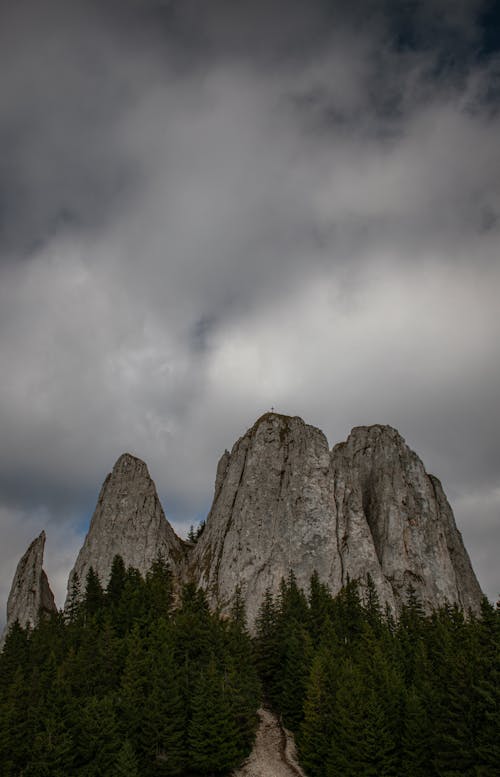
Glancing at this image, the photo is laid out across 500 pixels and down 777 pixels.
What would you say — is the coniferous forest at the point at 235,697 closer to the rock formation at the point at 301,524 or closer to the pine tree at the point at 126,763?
the pine tree at the point at 126,763

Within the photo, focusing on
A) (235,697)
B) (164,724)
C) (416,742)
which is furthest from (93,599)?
(416,742)

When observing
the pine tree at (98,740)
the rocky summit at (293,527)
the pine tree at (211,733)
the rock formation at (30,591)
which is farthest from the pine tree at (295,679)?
the rock formation at (30,591)

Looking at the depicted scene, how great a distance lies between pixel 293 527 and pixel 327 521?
6679mm

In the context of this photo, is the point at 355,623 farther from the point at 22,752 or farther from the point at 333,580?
the point at 22,752

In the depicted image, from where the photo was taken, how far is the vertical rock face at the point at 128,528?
4793 inches

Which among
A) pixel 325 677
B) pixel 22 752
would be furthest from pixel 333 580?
pixel 22 752

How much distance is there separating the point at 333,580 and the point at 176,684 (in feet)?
173

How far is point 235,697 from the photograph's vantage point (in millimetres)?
58062

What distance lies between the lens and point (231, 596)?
10256cm

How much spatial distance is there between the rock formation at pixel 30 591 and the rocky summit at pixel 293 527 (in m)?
0.25

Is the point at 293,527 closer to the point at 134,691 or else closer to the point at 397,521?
the point at 397,521

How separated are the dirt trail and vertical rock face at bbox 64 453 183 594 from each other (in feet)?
191

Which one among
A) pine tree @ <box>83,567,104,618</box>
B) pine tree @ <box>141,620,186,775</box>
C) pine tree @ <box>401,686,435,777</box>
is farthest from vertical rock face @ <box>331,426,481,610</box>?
pine tree @ <box>141,620,186,775</box>

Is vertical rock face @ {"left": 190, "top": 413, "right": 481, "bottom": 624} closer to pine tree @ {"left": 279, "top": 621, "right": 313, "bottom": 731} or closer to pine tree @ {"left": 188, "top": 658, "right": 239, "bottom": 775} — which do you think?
pine tree @ {"left": 279, "top": 621, "right": 313, "bottom": 731}
